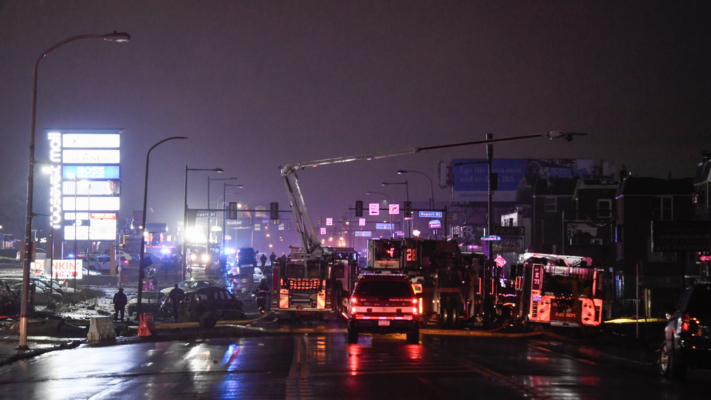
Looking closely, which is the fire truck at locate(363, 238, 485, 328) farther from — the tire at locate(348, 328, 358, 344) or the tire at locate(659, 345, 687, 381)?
the tire at locate(659, 345, 687, 381)

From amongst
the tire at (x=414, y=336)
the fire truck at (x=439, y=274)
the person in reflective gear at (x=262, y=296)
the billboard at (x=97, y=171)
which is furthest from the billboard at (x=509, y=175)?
the tire at (x=414, y=336)

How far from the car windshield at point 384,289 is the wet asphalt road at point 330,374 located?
4.68 ft

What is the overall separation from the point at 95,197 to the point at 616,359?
63188mm

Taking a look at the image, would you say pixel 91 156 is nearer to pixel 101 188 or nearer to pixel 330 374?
pixel 101 188

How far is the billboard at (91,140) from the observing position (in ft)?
234

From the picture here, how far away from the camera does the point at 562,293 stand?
24.2m

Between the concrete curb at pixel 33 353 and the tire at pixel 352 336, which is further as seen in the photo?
the tire at pixel 352 336

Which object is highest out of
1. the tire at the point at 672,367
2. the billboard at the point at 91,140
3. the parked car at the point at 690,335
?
the billboard at the point at 91,140

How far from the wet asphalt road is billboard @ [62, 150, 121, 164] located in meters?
54.8

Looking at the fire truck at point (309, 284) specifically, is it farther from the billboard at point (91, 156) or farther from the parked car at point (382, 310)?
the billboard at point (91, 156)

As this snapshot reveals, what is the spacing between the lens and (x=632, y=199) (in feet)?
188

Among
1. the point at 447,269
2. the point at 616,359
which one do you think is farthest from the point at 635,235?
the point at 616,359

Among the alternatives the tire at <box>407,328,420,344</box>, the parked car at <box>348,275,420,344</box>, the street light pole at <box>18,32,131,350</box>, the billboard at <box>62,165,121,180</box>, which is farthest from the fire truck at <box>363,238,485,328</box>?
the billboard at <box>62,165,121,180</box>

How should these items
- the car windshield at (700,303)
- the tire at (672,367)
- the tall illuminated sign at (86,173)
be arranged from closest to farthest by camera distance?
1. the car windshield at (700,303)
2. the tire at (672,367)
3. the tall illuminated sign at (86,173)
